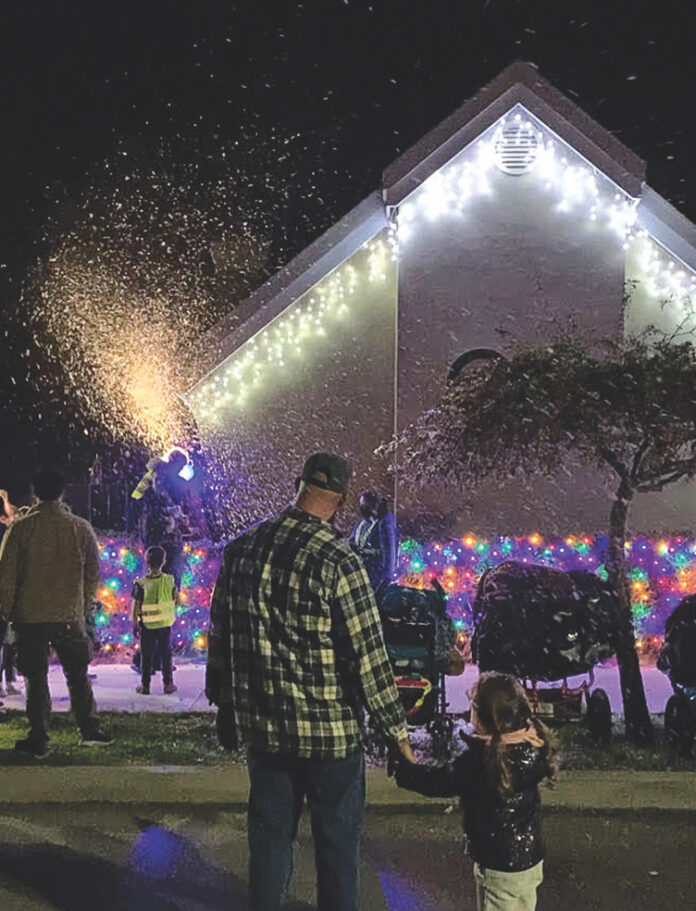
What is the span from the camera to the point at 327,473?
4016 mm

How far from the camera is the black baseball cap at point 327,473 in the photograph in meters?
4.02

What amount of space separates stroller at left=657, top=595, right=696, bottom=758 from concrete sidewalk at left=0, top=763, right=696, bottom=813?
0.43m

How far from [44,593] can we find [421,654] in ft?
8.34

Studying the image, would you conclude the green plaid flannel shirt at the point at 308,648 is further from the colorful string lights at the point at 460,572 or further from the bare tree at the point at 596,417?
the colorful string lights at the point at 460,572

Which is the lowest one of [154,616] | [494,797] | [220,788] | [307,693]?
[220,788]

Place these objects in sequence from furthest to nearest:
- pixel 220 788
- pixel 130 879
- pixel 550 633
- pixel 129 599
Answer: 1. pixel 129 599
2. pixel 550 633
3. pixel 220 788
4. pixel 130 879

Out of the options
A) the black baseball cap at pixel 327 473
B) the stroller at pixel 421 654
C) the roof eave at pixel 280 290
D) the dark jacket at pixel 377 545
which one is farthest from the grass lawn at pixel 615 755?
the roof eave at pixel 280 290

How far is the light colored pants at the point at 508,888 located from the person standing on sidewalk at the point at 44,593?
4187 mm

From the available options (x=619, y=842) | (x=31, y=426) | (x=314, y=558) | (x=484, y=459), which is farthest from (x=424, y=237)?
(x=31, y=426)

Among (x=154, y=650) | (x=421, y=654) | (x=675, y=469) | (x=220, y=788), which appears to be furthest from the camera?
(x=154, y=650)

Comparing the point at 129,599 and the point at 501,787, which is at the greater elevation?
the point at 129,599

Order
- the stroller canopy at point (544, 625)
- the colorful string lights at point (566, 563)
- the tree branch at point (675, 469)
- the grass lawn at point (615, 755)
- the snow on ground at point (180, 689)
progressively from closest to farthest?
1. the grass lawn at point (615, 755)
2. the stroller canopy at point (544, 625)
3. the tree branch at point (675, 469)
4. the snow on ground at point (180, 689)
5. the colorful string lights at point (566, 563)

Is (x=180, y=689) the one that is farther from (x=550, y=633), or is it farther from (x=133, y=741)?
(x=550, y=633)

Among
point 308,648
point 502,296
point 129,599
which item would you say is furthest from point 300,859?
point 502,296
